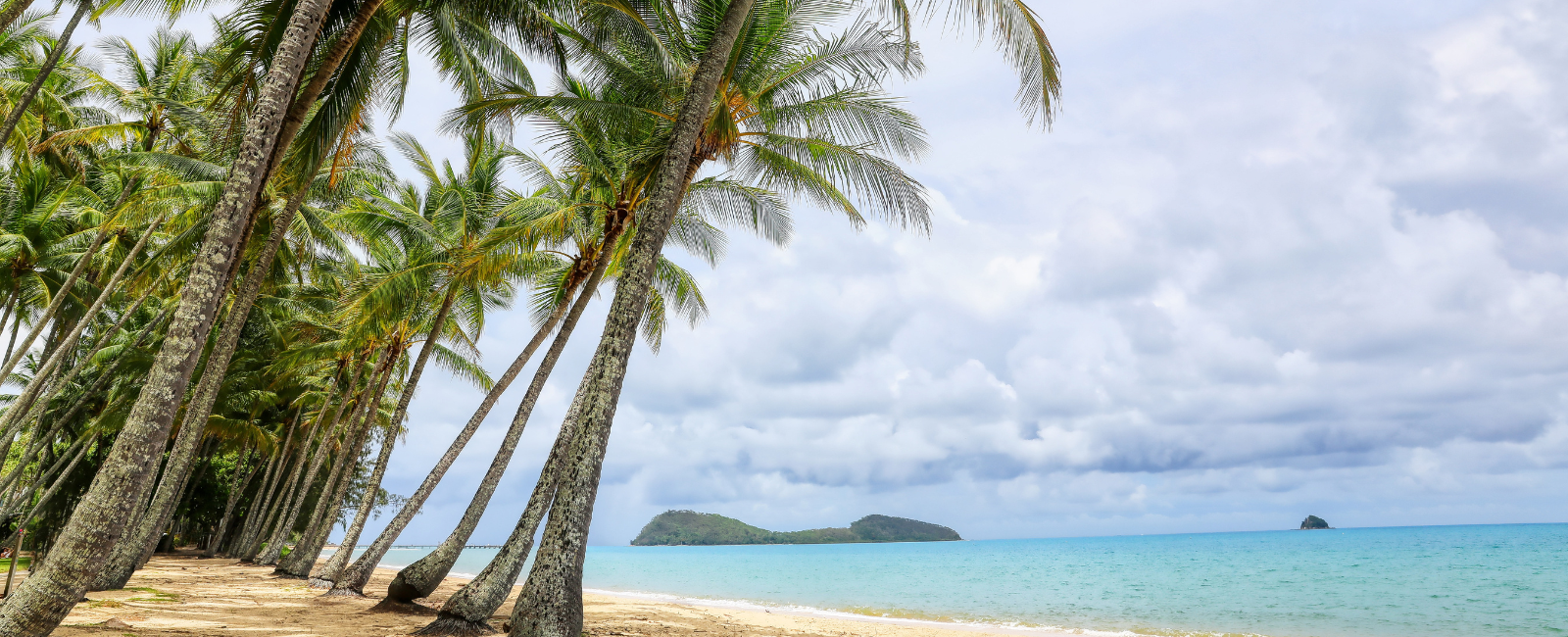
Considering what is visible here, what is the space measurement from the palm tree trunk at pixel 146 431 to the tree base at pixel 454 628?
3058 mm

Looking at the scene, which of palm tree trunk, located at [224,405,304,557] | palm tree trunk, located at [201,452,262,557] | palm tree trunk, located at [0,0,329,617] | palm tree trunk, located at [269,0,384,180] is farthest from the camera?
palm tree trunk, located at [201,452,262,557]

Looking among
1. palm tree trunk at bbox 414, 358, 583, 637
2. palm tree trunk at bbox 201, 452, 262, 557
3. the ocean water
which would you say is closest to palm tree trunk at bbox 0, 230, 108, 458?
palm tree trunk at bbox 414, 358, 583, 637

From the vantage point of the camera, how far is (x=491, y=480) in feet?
32.5

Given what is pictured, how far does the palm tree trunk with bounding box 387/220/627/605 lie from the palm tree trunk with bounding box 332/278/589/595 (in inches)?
44.1

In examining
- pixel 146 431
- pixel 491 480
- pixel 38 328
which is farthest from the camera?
pixel 38 328

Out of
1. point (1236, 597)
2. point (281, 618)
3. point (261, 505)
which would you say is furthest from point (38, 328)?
point (1236, 597)

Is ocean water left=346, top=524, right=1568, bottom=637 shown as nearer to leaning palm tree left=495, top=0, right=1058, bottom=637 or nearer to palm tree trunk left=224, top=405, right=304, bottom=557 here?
leaning palm tree left=495, top=0, right=1058, bottom=637

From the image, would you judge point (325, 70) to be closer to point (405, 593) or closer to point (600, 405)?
point (600, 405)

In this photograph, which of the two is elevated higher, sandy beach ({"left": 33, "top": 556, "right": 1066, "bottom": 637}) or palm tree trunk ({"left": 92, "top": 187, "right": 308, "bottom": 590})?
palm tree trunk ({"left": 92, "top": 187, "right": 308, "bottom": 590})

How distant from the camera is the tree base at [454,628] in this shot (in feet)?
22.2

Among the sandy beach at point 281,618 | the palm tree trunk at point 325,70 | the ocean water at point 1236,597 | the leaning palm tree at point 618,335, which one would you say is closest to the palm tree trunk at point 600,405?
the leaning palm tree at point 618,335

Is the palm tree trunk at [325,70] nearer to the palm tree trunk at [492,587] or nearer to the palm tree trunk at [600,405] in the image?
the palm tree trunk at [600,405]

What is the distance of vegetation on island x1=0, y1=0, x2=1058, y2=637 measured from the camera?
561cm

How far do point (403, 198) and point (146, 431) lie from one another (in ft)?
47.3
